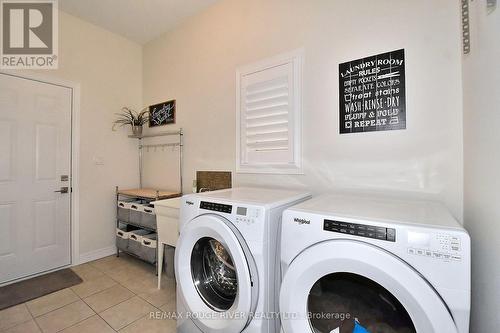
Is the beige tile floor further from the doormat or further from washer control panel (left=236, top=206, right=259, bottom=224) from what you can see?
washer control panel (left=236, top=206, right=259, bottom=224)

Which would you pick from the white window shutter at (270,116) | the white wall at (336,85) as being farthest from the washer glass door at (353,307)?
the white window shutter at (270,116)

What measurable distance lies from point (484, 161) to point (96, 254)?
3565 mm

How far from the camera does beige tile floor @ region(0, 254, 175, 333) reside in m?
1.61

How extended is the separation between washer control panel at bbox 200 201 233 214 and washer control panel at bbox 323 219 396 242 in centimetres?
52

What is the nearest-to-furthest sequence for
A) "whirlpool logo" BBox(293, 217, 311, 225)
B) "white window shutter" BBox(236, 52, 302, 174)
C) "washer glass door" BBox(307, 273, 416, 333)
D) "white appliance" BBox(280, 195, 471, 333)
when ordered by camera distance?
"white appliance" BBox(280, 195, 471, 333)
"washer glass door" BBox(307, 273, 416, 333)
"whirlpool logo" BBox(293, 217, 311, 225)
"white window shutter" BBox(236, 52, 302, 174)

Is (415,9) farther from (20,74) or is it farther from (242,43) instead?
(20,74)

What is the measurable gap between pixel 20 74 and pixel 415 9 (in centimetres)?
344

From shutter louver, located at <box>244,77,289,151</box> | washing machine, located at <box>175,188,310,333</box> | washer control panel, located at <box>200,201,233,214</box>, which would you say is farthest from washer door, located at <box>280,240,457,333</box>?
shutter louver, located at <box>244,77,289,151</box>

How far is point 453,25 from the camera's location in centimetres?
126

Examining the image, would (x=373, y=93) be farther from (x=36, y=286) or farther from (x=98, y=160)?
(x=36, y=286)

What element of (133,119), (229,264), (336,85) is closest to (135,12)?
(133,119)

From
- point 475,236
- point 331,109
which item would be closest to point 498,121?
point 475,236

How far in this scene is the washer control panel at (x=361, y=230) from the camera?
0.78m

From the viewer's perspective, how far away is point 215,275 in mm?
1433
